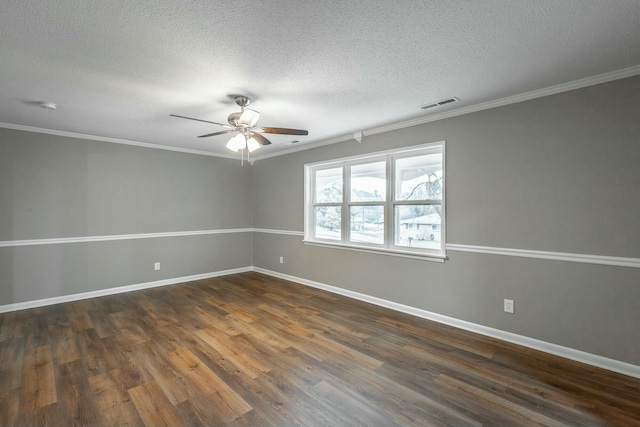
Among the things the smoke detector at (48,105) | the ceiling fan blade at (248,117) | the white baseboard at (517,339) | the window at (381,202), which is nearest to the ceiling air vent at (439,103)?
the window at (381,202)

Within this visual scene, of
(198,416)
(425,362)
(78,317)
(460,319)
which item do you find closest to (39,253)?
(78,317)

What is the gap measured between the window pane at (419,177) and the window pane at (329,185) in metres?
1.09

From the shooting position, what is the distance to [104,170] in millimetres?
4453

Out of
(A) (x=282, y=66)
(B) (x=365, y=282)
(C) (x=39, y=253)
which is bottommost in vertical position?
(B) (x=365, y=282)

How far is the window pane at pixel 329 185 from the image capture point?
185 inches

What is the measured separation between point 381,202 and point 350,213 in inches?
24.6

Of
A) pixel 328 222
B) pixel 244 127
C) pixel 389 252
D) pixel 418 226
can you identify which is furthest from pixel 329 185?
pixel 244 127

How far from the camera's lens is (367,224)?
13.9 ft

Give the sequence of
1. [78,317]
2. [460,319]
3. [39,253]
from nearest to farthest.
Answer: [460,319] → [78,317] → [39,253]

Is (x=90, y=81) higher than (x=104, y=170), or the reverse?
(x=90, y=81)

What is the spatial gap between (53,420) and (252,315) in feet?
6.53

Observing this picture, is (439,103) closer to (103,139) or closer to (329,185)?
(329,185)

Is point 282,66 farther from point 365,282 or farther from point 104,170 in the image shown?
point 104,170

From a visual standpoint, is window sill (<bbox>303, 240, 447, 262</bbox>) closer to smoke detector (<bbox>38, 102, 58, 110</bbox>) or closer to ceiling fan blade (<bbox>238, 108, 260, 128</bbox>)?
ceiling fan blade (<bbox>238, 108, 260, 128</bbox>)
